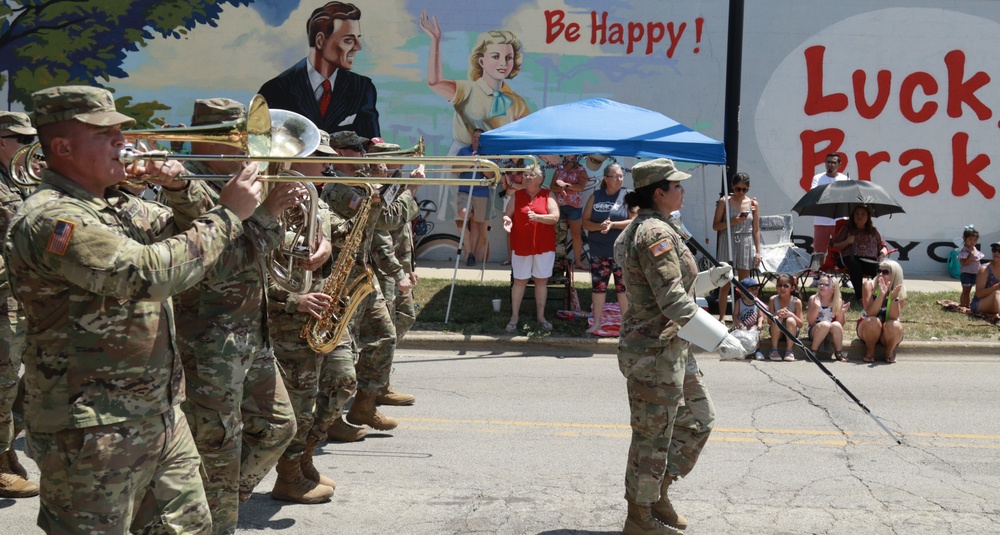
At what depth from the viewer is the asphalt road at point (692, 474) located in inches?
231

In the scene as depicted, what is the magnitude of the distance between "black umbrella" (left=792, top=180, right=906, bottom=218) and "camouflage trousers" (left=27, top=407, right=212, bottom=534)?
36.7ft

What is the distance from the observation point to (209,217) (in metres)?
3.72

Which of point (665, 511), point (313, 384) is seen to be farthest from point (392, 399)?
point (665, 511)

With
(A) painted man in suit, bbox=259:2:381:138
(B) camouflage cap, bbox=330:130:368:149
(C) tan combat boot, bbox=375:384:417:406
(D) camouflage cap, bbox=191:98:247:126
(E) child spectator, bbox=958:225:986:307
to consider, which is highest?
(A) painted man in suit, bbox=259:2:381:138

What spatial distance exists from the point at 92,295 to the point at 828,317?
9.41 metres

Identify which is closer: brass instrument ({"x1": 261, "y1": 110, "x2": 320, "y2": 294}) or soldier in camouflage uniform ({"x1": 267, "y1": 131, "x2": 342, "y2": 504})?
brass instrument ({"x1": 261, "y1": 110, "x2": 320, "y2": 294})

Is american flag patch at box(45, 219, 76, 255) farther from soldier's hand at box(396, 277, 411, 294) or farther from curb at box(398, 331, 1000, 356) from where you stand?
curb at box(398, 331, 1000, 356)

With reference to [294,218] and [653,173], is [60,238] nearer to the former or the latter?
[294,218]

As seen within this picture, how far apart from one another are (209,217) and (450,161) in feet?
3.77

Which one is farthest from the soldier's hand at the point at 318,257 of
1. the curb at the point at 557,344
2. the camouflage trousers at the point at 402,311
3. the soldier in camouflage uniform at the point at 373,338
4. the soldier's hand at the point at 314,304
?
the curb at the point at 557,344

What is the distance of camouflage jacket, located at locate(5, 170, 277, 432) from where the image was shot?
3.44 metres

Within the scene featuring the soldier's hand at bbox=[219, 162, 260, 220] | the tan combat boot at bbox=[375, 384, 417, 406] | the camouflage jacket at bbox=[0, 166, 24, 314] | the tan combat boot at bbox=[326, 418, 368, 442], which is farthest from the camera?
the tan combat boot at bbox=[375, 384, 417, 406]

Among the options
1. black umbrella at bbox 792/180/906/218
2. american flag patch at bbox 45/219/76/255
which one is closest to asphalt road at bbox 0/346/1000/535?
american flag patch at bbox 45/219/76/255

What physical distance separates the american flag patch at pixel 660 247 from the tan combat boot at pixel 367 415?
10.7 ft
